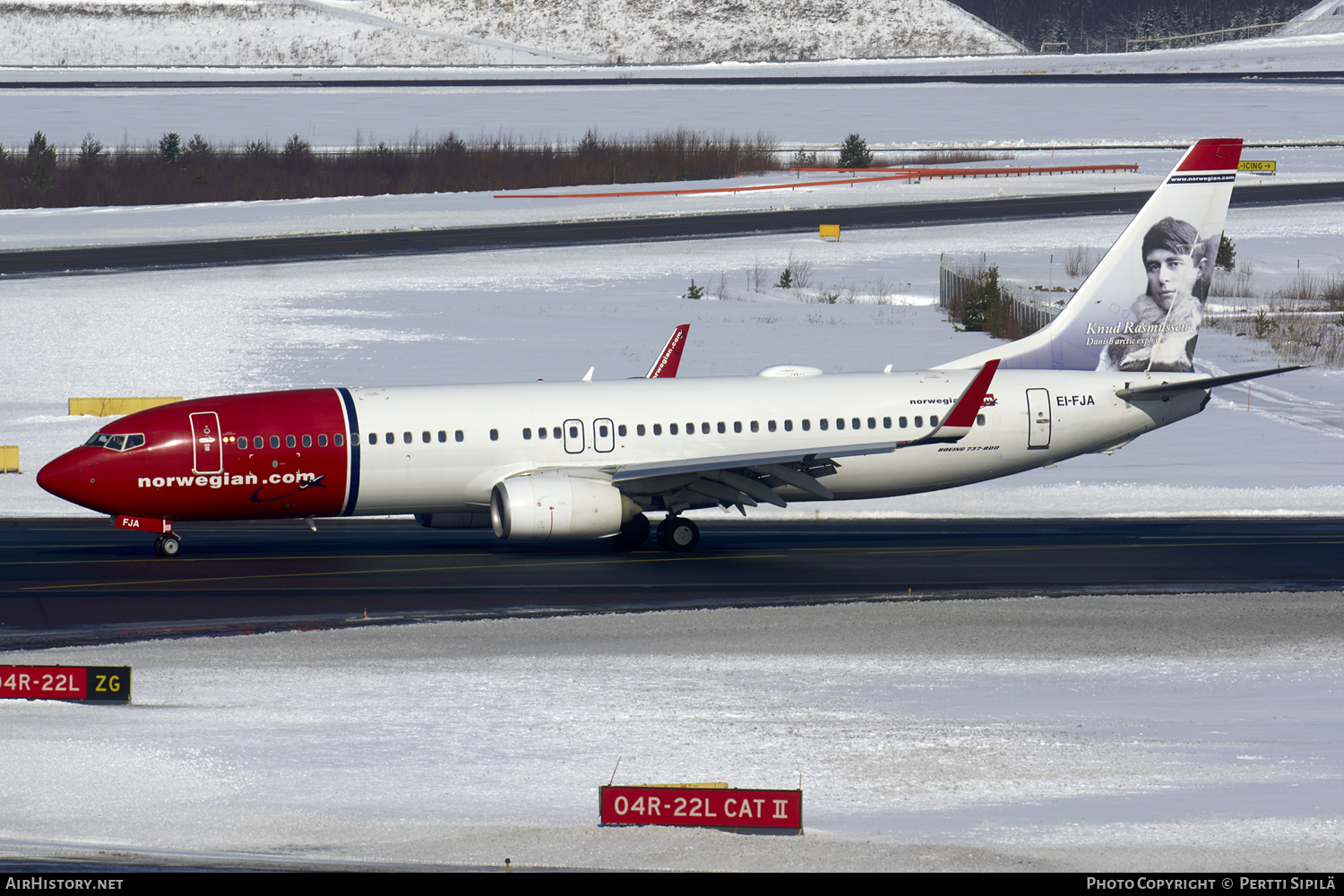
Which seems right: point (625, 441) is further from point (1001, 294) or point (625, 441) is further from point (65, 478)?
point (1001, 294)

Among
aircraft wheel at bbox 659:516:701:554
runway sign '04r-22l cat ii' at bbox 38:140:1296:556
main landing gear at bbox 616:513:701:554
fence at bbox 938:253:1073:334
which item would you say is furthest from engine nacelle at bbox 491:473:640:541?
fence at bbox 938:253:1073:334

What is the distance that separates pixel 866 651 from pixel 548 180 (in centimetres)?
7733

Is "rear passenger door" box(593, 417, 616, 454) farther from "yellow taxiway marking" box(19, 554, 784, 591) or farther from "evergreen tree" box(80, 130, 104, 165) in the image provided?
"evergreen tree" box(80, 130, 104, 165)

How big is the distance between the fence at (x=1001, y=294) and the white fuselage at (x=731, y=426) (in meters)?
16.1

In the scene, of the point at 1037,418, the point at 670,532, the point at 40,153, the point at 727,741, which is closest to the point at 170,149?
the point at 40,153

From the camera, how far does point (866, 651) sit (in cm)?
2541

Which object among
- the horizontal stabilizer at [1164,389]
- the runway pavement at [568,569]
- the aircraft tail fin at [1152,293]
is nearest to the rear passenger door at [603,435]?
the runway pavement at [568,569]

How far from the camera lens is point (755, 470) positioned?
34.5m

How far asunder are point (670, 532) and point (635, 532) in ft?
2.83

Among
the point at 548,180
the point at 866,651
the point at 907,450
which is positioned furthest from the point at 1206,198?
the point at 548,180

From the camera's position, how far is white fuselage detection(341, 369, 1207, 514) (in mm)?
34750

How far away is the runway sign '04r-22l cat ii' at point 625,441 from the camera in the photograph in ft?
111

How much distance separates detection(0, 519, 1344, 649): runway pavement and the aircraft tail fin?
4238 mm

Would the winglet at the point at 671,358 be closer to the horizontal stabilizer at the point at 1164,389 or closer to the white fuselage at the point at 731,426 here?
the white fuselage at the point at 731,426
